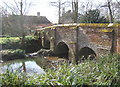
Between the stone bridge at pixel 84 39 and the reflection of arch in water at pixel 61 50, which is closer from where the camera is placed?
the stone bridge at pixel 84 39

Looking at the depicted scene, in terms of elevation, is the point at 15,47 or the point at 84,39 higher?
the point at 84,39

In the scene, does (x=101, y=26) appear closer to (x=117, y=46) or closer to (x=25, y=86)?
(x=117, y=46)

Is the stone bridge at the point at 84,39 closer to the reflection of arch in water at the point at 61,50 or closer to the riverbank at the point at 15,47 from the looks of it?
the reflection of arch in water at the point at 61,50

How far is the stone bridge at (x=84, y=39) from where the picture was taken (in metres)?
7.27

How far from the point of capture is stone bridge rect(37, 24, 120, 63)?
7.27m

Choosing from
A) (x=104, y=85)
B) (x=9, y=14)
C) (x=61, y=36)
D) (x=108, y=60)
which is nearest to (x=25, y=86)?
(x=104, y=85)

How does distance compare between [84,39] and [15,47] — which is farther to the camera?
[15,47]

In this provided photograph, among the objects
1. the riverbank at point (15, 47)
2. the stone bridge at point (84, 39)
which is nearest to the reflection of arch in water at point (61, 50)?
the stone bridge at point (84, 39)

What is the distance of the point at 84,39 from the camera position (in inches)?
374

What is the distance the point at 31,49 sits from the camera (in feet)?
51.4

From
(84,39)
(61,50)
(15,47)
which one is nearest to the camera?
(84,39)

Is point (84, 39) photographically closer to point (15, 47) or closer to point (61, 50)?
point (61, 50)

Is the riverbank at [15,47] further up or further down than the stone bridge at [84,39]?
further down

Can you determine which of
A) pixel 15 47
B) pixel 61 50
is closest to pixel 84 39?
pixel 61 50
